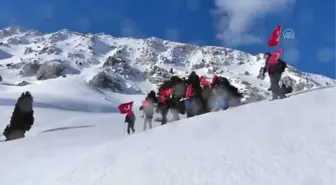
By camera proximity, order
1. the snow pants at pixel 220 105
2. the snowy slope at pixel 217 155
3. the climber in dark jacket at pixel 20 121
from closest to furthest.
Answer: the snowy slope at pixel 217 155, the snow pants at pixel 220 105, the climber in dark jacket at pixel 20 121

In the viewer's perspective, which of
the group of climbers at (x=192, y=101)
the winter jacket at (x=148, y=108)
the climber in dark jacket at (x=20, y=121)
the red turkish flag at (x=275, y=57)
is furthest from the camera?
the climber in dark jacket at (x=20, y=121)

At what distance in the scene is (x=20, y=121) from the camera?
27578mm

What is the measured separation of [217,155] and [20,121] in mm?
18486

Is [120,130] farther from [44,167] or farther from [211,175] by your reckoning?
[211,175]

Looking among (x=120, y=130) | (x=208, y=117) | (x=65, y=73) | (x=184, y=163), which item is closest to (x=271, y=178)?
(x=184, y=163)

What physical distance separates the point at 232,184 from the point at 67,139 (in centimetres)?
1558

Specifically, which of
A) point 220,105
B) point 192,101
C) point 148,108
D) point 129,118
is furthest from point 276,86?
point 129,118

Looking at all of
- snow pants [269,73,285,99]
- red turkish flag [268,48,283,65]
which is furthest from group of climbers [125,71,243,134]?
red turkish flag [268,48,283,65]

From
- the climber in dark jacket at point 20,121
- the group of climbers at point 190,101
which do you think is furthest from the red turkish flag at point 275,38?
the climber in dark jacket at point 20,121

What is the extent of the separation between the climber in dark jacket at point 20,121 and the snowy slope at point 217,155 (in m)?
7.16

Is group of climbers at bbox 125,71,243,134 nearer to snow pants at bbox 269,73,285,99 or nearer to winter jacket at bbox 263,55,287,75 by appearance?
snow pants at bbox 269,73,285,99

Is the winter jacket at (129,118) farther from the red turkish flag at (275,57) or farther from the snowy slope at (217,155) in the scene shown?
the red turkish flag at (275,57)

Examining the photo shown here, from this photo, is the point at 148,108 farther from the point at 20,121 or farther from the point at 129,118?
the point at 20,121

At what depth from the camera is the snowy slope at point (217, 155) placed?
391 inches
